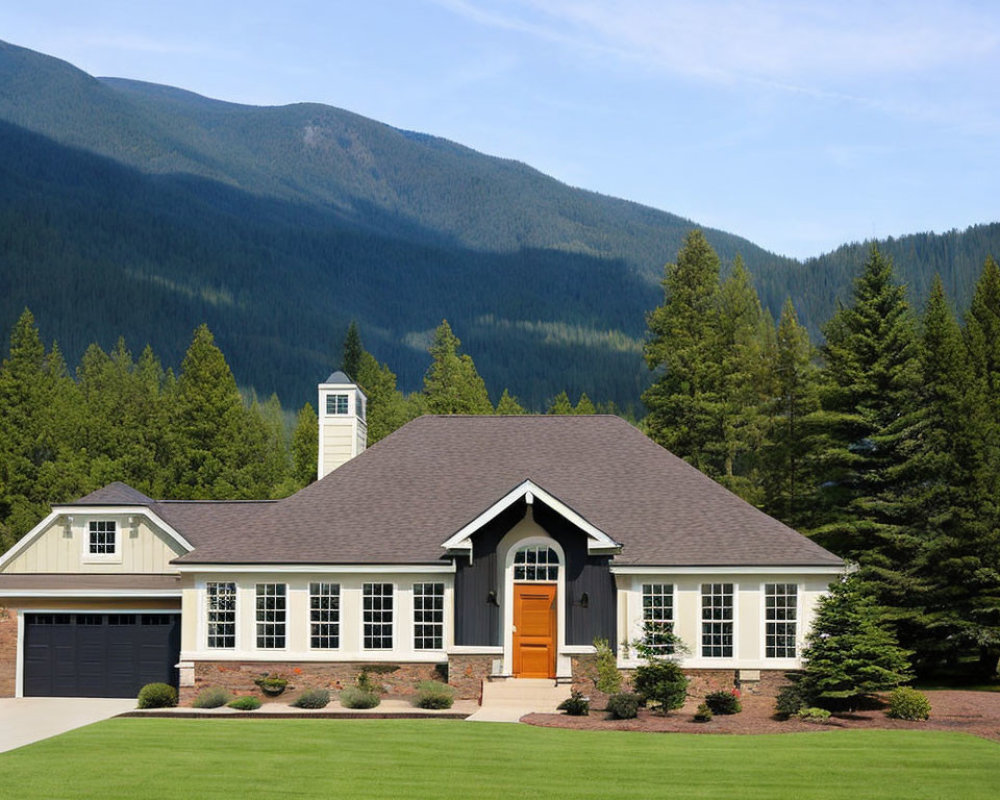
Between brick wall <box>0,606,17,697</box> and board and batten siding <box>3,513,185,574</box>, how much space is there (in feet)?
5.36

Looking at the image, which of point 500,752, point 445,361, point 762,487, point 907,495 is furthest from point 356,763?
point 445,361

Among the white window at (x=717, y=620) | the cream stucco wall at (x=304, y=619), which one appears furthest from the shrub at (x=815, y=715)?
the cream stucco wall at (x=304, y=619)

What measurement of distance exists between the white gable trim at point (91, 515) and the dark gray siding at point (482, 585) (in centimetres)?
862

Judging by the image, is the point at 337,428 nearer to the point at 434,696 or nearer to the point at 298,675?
the point at 298,675

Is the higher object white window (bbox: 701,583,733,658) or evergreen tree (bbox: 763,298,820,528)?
evergreen tree (bbox: 763,298,820,528)

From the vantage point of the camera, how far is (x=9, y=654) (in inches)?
1495

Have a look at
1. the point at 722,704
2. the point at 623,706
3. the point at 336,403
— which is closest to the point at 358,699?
the point at 623,706

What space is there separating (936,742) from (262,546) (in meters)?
17.1

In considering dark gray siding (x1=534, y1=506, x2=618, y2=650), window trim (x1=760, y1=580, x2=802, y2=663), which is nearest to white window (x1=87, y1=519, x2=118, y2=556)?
dark gray siding (x1=534, y1=506, x2=618, y2=650)

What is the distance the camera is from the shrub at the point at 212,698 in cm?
3341

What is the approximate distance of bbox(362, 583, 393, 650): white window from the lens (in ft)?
115

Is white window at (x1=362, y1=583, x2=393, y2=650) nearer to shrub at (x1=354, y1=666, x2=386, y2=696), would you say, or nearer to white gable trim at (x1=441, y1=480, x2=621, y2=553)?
shrub at (x1=354, y1=666, x2=386, y2=696)

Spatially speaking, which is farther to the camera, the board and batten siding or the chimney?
the chimney

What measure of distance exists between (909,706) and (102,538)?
2210 centimetres
